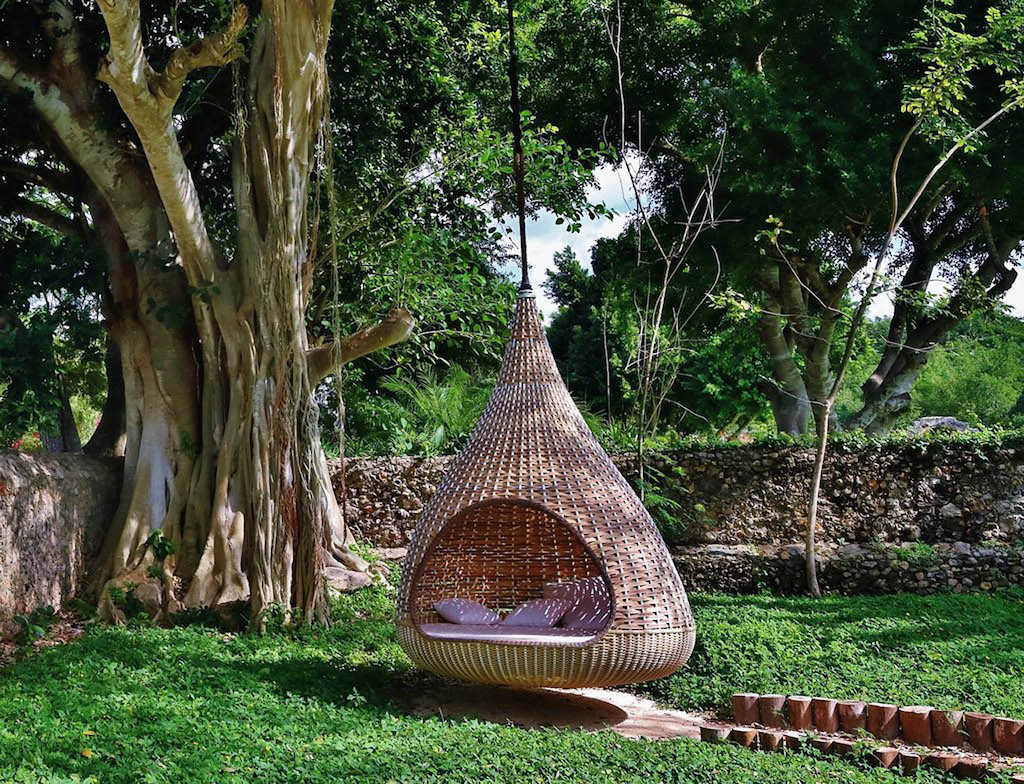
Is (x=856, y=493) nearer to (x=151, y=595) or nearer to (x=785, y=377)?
(x=785, y=377)

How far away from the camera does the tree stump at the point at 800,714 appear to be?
516cm

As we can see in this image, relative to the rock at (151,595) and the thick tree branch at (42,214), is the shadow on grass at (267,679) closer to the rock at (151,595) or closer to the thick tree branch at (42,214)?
the rock at (151,595)

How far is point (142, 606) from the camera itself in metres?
7.55

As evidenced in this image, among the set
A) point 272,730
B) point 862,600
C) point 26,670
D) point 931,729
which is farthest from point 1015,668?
point 26,670

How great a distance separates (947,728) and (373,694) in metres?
2.97

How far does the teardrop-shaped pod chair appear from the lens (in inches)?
215

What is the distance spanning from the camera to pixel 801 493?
1071 centimetres

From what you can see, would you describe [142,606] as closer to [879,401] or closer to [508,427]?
[508,427]

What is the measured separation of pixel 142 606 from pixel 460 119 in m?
5.63

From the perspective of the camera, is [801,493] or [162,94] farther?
[801,493]

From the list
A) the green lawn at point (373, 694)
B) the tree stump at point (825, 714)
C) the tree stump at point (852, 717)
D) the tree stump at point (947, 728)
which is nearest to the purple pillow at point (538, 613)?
the green lawn at point (373, 694)

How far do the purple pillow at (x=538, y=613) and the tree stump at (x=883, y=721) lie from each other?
Result: 6.93 ft

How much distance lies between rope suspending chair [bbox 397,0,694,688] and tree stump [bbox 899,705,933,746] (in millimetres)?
1192

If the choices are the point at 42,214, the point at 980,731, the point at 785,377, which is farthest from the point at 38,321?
the point at 785,377
